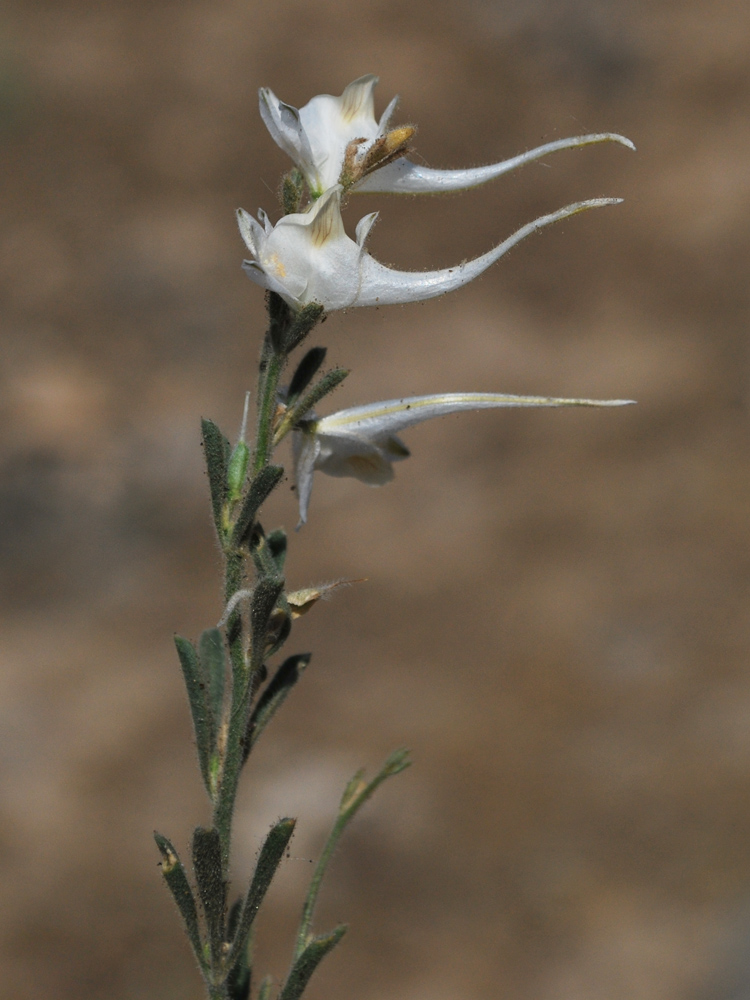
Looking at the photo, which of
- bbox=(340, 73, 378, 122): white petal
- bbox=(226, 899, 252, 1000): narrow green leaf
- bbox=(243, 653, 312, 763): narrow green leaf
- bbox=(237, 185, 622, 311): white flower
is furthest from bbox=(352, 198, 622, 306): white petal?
bbox=(226, 899, 252, 1000): narrow green leaf

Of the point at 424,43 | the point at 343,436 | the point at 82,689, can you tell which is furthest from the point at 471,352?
the point at 343,436

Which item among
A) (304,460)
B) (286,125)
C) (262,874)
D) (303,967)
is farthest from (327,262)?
(303,967)

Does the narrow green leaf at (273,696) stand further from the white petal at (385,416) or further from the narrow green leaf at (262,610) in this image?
the white petal at (385,416)

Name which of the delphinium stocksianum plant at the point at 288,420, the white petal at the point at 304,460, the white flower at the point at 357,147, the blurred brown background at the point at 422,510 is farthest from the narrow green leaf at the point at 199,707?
the blurred brown background at the point at 422,510

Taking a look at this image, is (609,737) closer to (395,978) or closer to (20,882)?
(395,978)

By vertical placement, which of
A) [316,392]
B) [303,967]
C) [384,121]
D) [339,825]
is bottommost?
[303,967]

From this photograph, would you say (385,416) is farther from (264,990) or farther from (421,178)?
(264,990)
